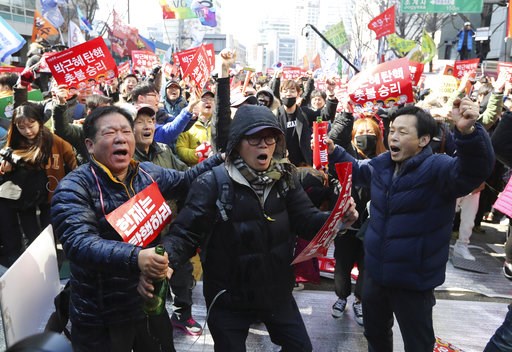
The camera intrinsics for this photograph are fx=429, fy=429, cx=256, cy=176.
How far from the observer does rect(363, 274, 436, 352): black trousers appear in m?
2.60

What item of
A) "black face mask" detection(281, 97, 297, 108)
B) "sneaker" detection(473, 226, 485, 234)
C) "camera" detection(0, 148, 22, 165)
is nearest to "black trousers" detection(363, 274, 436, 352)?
"black face mask" detection(281, 97, 297, 108)

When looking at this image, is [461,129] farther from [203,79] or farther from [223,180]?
[203,79]

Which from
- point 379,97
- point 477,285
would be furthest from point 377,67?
point 477,285

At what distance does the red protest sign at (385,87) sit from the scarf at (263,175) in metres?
1.81

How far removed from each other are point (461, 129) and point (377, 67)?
5.85 feet

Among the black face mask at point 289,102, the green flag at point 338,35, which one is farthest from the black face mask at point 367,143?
the green flag at point 338,35

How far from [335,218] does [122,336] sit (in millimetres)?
1288

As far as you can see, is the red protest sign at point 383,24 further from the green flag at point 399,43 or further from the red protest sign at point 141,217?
the red protest sign at point 141,217

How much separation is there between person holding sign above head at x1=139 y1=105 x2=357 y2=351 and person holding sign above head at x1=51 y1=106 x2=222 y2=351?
23cm

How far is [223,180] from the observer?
2.30m

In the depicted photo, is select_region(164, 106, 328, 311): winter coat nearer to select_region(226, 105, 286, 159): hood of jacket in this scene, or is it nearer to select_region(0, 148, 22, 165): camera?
select_region(226, 105, 286, 159): hood of jacket

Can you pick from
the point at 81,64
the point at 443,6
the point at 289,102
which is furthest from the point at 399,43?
the point at 81,64

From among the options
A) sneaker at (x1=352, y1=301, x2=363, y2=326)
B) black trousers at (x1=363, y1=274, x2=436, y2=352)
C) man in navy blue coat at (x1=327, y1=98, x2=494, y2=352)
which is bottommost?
sneaker at (x1=352, y1=301, x2=363, y2=326)

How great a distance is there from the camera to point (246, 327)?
2.40m
